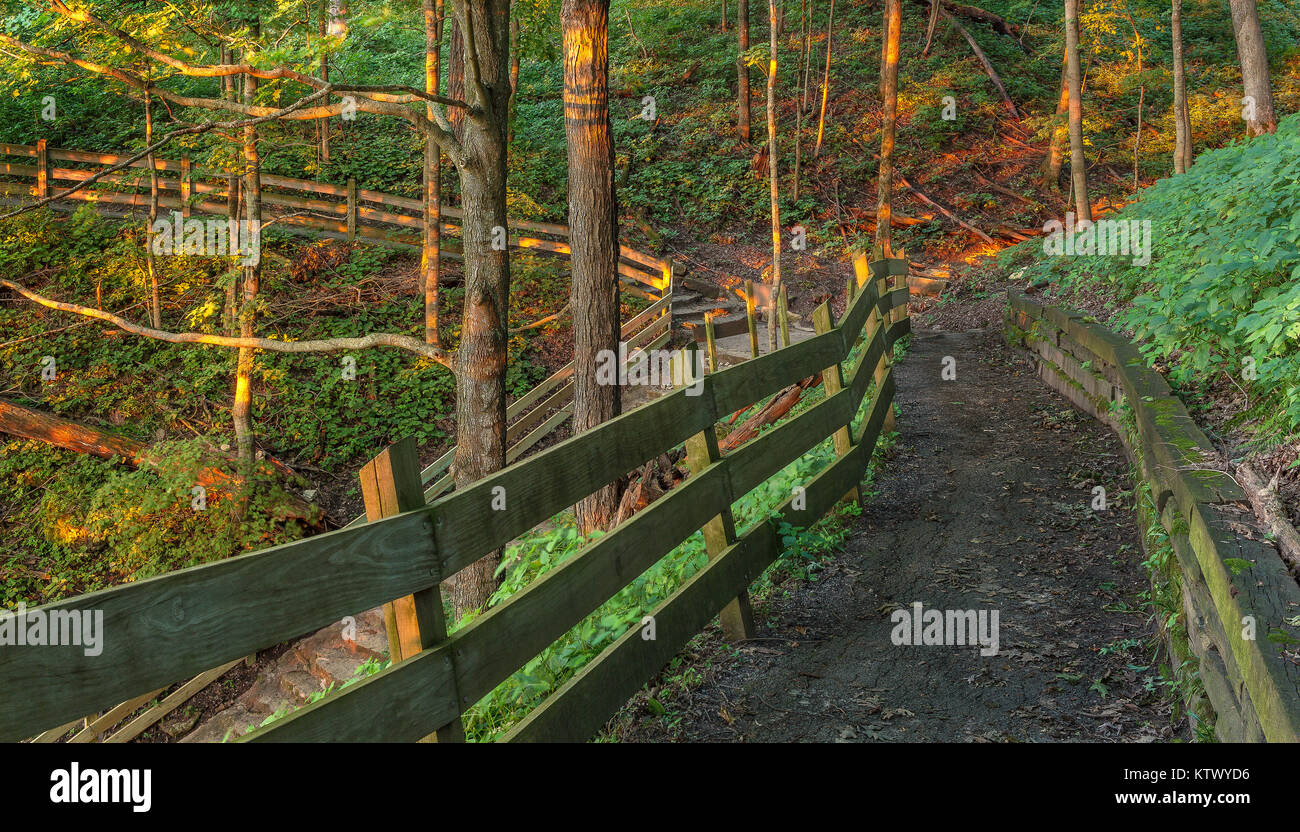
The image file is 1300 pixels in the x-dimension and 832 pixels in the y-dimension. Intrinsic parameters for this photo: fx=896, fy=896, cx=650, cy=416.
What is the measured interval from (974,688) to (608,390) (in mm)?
4709

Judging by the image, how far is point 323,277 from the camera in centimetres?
1997

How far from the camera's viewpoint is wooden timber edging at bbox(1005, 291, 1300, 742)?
2896 mm

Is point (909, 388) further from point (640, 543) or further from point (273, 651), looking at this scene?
point (273, 651)

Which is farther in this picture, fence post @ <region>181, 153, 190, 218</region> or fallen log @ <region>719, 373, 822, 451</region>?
fence post @ <region>181, 153, 190, 218</region>

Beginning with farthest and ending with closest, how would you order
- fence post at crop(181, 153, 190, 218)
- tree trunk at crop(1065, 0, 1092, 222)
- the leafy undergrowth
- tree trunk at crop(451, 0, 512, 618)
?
1. fence post at crop(181, 153, 190, 218)
2. tree trunk at crop(1065, 0, 1092, 222)
3. the leafy undergrowth
4. tree trunk at crop(451, 0, 512, 618)

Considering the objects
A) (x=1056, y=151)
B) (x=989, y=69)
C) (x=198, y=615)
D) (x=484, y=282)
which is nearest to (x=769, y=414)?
(x=484, y=282)

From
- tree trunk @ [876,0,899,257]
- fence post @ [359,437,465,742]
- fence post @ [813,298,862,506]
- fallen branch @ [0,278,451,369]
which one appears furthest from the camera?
tree trunk @ [876,0,899,257]

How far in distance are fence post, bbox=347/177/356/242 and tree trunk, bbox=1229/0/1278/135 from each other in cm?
1739

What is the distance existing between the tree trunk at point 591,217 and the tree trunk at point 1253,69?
9.88 m

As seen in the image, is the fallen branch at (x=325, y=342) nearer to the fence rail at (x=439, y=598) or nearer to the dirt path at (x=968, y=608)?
the dirt path at (x=968, y=608)

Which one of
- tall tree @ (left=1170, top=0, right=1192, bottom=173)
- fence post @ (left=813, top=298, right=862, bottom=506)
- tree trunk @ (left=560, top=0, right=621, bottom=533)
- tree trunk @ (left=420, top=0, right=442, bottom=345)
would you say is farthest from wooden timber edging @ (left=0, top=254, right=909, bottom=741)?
tall tree @ (left=1170, top=0, right=1192, bottom=173)

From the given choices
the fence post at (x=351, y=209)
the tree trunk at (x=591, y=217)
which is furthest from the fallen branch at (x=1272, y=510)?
the fence post at (x=351, y=209)

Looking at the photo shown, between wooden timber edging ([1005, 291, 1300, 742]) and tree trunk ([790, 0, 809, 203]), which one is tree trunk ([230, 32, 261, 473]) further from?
tree trunk ([790, 0, 809, 203])
